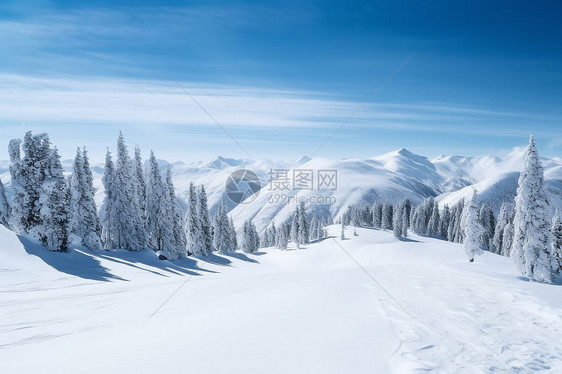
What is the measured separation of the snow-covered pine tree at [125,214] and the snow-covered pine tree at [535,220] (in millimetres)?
43408

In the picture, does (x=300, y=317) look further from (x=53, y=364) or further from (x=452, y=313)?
(x=53, y=364)

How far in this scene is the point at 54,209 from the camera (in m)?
28.2

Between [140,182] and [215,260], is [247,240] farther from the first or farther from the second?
[140,182]

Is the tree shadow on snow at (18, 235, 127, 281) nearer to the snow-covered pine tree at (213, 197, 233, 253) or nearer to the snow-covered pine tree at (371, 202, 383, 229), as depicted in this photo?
the snow-covered pine tree at (213, 197, 233, 253)

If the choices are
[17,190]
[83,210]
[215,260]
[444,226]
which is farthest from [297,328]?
[444,226]

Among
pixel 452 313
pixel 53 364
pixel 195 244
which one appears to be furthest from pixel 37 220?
pixel 452 313

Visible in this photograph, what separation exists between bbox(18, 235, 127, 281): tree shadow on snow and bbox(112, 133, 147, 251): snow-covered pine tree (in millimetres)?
8761

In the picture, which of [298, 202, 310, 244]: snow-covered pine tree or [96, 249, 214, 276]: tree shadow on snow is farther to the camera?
[298, 202, 310, 244]: snow-covered pine tree

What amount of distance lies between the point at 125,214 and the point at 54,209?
9289mm

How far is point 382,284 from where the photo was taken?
12148 mm

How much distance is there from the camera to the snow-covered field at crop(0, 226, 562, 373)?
5.14 meters

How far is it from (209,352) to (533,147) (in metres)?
34.6

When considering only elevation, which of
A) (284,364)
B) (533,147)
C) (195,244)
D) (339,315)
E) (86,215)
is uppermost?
(533,147)

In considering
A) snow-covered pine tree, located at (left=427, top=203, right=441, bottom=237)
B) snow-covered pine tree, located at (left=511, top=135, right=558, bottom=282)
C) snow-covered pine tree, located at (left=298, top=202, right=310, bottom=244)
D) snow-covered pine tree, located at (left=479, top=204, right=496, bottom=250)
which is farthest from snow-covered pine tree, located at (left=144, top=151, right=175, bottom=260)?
snow-covered pine tree, located at (left=427, top=203, right=441, bottom=237)
